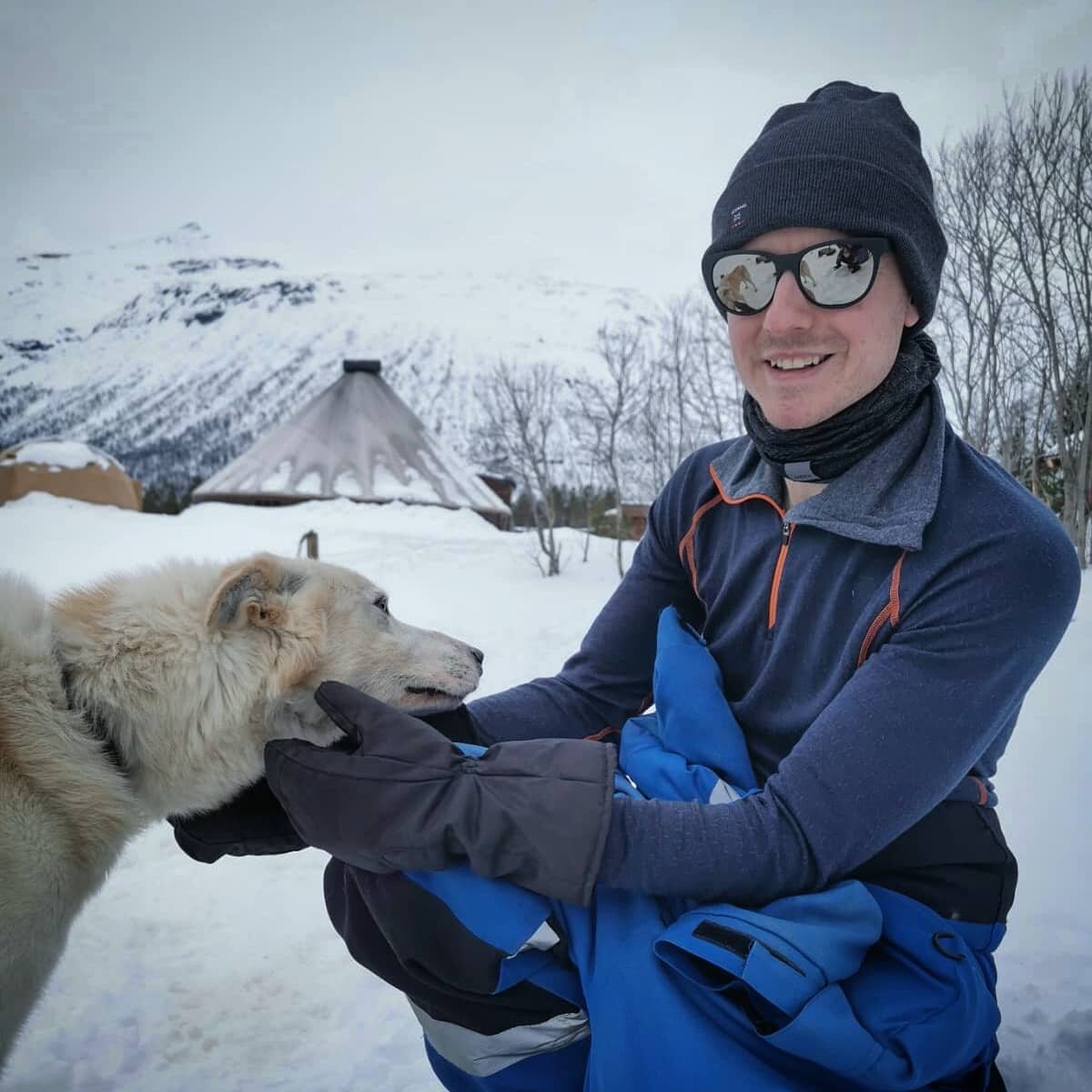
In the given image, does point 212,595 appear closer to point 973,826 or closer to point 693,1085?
point 693,1085

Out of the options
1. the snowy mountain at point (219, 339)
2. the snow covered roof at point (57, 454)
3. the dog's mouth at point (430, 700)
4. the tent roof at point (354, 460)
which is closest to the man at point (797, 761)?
the dog's mouth at point (430, 700)

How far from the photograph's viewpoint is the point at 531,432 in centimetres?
1764

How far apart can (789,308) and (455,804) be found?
144 cm

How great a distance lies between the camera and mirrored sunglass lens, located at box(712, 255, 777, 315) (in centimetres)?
186

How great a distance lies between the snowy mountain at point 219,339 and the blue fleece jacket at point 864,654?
1802 centimetres

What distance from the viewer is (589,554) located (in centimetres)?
1919

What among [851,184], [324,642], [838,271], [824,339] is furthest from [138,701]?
[851,184]

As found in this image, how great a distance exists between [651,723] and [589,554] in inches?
673

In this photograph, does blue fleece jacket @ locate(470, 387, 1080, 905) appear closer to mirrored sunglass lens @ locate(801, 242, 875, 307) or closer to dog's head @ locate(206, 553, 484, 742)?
mirrored sunglass lens @ locate(801, 242, 875, 307)

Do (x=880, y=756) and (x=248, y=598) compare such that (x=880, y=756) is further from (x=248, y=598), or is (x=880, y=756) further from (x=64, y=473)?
(x=64, y=473)

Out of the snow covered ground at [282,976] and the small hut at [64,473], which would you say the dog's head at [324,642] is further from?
the small hut at [64,473]

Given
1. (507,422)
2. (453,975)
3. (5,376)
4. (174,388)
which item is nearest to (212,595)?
(453,975)

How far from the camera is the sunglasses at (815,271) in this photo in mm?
1746

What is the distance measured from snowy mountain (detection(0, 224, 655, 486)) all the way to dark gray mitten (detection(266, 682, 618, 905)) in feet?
60.1
